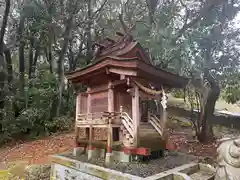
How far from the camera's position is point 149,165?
22.3 ft

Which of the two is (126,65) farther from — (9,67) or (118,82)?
(9,67)

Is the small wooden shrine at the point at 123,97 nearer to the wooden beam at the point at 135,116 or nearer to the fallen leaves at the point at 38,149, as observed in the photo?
the wooden beam at the point at 135,116

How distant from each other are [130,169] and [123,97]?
2.51m

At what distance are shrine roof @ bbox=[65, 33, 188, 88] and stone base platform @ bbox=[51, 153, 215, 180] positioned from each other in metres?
2.73

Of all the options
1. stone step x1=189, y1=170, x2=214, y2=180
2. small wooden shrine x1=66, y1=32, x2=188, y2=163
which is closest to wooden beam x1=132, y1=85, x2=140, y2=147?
small wooden shrine x1=66, y1=32, x2=188, y2=163

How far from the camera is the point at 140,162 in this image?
698 cm

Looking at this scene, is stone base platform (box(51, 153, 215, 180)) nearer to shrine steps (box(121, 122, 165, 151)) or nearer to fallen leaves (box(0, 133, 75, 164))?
shrine steps (box(121, 122, 165, 151))

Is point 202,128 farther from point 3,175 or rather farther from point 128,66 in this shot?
point 3,175

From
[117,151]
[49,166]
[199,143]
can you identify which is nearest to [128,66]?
[117,151]

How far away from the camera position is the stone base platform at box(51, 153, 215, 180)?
604 cm

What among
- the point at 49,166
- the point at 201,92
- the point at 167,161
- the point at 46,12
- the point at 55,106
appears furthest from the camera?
the point at 55,106

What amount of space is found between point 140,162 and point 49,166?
404 cm

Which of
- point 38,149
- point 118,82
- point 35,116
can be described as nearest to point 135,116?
point 118,82

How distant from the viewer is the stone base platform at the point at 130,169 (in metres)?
6.04
